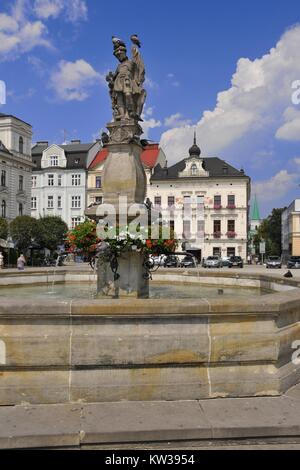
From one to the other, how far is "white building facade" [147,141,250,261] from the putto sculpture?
190 feet

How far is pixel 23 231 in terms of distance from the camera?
49875mm

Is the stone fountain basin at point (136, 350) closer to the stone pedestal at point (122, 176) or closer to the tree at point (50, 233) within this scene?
the stone pedestal at point (122, 176)

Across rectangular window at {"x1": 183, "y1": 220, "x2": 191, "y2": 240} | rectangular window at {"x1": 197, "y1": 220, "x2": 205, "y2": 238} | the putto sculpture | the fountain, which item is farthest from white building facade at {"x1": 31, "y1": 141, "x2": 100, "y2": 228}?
the fountain

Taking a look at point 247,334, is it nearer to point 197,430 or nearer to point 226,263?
point 197,430

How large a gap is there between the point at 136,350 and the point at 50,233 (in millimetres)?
49273

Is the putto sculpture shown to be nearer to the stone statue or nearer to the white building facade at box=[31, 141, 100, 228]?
the stone statue

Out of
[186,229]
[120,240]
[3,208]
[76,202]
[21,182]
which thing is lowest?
[120,240]

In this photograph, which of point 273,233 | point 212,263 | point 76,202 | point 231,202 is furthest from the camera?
point 273,233

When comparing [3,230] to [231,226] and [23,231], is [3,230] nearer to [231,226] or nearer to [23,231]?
[23,231]

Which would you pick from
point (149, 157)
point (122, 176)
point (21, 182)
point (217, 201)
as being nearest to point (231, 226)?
point (217, 201)

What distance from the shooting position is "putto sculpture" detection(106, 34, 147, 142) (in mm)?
9180

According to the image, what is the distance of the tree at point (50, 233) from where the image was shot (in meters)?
51.5

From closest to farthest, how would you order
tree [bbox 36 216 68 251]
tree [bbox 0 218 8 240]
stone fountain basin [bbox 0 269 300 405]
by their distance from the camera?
stone fountain basin [bbox 0 269 300 405] < tree [bbox 0 218 8 240] < tree [bbox 36 216 68 251]
